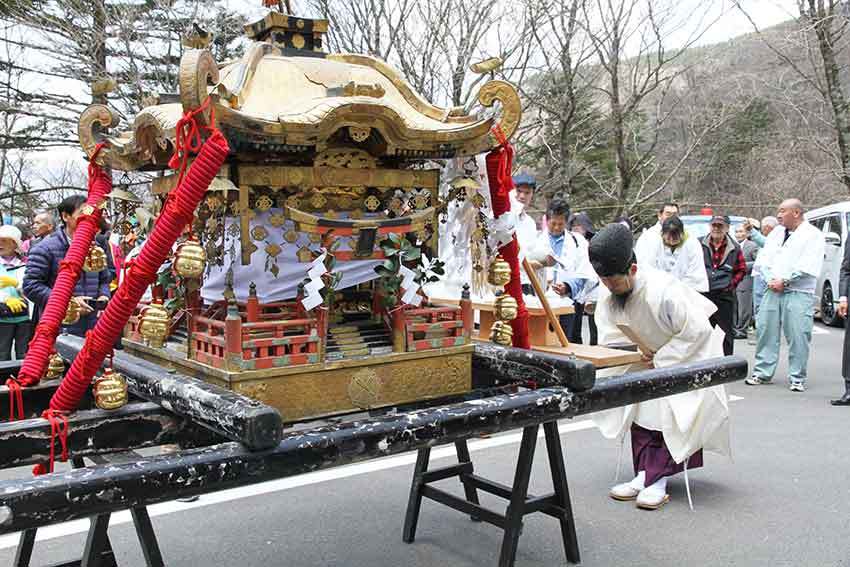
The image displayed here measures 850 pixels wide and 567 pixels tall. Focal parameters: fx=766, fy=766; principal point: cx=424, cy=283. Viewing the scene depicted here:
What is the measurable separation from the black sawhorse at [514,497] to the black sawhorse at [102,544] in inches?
55.0

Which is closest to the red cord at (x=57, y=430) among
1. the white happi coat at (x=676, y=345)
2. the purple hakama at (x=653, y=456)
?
the white happi coat at (x=676, y=345)

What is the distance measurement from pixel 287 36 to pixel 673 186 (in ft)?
72.9

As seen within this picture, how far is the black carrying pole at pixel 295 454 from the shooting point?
1734 millimetres

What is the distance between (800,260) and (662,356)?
403 cm

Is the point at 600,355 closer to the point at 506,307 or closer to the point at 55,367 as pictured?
the point at 506,307

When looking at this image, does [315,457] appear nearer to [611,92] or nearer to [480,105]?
[480,105]

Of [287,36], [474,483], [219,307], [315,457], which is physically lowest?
[474,483]

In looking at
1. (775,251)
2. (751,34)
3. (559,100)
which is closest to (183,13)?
(559,100)


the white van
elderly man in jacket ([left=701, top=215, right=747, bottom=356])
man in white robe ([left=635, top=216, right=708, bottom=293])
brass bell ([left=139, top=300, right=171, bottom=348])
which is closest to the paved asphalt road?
brass bell ([left=139, top=300, right=171, bottom=348])

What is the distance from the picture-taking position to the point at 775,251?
782 cm

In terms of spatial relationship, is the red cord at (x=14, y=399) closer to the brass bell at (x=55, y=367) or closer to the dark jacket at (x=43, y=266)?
the brass bell at (x=55, y=367)

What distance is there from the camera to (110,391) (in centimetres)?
233

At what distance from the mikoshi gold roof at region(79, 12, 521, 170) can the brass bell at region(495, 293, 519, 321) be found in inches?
25.6

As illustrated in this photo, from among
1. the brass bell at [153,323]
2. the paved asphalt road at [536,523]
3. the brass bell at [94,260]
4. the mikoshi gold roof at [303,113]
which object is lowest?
the paved asphalt road at [536,523]
